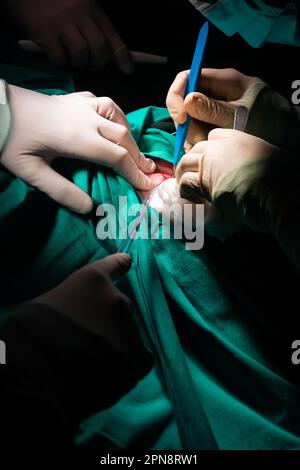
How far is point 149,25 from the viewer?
1.97 meters

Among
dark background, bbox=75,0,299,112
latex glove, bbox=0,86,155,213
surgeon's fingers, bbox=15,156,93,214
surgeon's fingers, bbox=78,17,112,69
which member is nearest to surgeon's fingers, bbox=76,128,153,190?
latex glove, bbox=0,86,155,213

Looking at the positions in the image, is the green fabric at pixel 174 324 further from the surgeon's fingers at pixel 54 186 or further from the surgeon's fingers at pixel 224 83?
the surgeon's fingers at pixel 224 83

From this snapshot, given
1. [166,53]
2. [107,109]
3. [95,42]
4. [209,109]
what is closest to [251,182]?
[209,109]

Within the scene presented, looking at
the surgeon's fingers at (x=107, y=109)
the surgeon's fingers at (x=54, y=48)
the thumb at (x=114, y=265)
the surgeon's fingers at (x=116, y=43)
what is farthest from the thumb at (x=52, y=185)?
the surgeon's fingers at (x=116, y=43)

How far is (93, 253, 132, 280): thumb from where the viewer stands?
3.49ft

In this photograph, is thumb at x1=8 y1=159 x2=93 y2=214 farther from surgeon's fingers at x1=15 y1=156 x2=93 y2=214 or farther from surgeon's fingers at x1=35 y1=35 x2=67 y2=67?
surgeon's fingers at x1=35 y1=35 x2=67 y2=67

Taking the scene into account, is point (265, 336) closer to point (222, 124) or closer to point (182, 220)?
point (182, 220)

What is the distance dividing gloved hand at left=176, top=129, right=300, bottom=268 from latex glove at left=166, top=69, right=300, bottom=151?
0.52ft

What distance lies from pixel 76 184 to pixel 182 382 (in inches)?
29.8

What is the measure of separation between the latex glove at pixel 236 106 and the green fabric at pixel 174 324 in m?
0.41

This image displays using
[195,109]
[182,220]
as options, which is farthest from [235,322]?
[195,109]

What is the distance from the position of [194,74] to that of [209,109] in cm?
15

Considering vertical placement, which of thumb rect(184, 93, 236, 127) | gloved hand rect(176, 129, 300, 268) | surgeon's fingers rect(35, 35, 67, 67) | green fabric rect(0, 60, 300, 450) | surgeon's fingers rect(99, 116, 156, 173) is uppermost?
surgeon's fingers rect(35, 35, 67, 67)

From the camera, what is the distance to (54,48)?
64.2 inches
